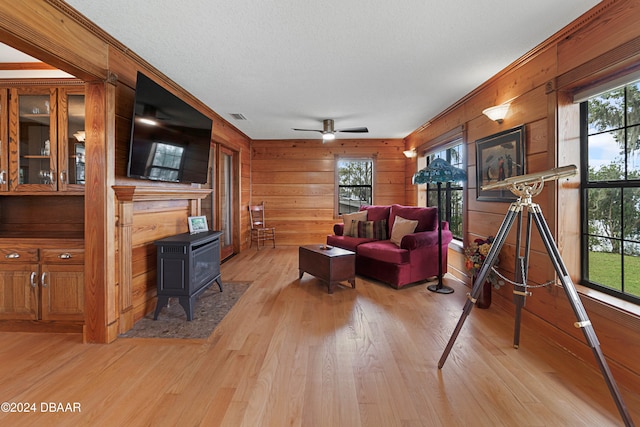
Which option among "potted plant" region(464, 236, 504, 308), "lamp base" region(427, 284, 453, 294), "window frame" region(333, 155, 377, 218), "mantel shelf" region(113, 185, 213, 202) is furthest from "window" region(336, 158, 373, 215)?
"mantel shelf" region(113, 185, 213, 202)

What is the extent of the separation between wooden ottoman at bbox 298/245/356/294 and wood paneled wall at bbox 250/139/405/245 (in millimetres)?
2631

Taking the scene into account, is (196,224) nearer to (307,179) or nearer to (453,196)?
(307,179)

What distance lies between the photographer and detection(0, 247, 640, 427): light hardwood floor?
1.50 m

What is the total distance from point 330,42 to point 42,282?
3128 millimetres

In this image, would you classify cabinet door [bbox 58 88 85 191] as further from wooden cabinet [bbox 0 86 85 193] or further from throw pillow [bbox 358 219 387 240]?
throw pillow [bbox 358 219 387 240]

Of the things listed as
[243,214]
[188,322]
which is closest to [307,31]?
[188,322]

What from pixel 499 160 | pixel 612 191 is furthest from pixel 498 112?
pixel 612 191

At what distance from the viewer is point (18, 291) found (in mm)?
2371

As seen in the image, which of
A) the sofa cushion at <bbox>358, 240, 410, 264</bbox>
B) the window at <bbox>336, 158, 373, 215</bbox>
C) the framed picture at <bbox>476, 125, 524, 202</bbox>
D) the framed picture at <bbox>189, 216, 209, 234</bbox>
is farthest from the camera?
the window at <bbox>336, 158, 373, 215</bbox>

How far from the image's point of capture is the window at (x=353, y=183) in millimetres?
6398

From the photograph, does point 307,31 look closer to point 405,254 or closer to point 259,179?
point 405,254

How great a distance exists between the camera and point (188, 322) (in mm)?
2574

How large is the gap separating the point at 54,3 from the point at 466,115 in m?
4.06

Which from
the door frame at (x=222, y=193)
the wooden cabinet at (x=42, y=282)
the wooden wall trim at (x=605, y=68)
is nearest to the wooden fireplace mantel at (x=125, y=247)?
the wooden cabinet at (x=42, y=282)
